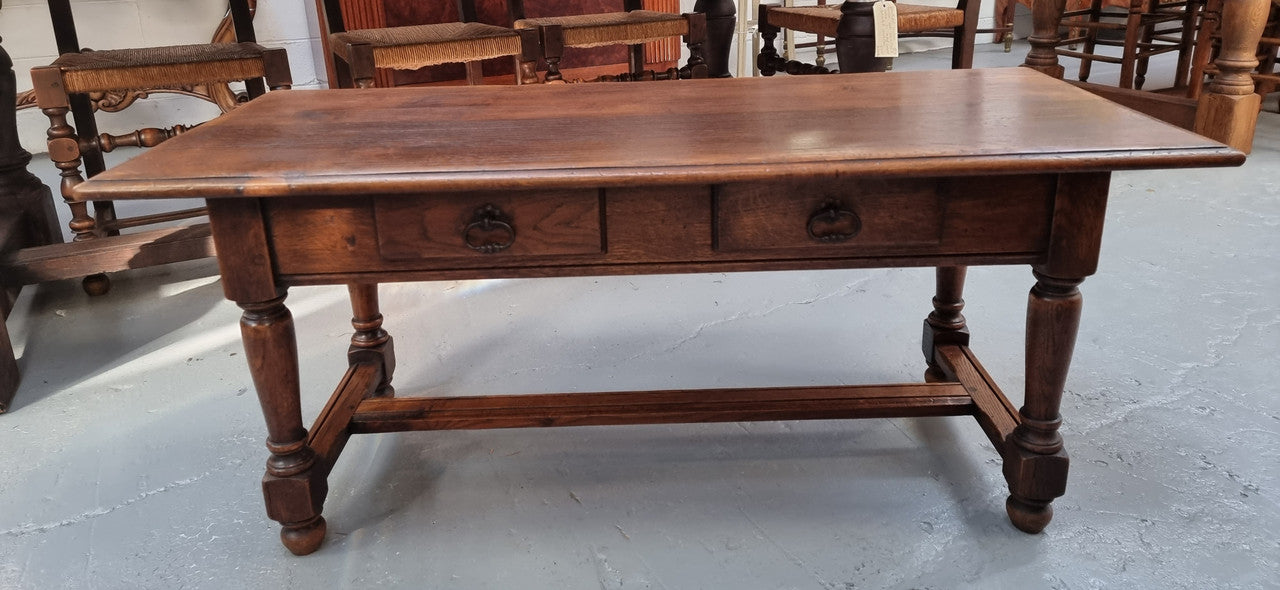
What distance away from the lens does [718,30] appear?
3.86 m

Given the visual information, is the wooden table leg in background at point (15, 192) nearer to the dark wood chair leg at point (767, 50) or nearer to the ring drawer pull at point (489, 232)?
the ring drawer pull at point (489, 232)

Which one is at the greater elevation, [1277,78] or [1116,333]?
[1277,78]

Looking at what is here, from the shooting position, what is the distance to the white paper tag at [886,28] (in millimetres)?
2576

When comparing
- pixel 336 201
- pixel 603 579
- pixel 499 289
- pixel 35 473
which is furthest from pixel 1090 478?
pixel 35 473

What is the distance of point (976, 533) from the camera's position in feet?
4.94

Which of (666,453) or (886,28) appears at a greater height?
(886,28)

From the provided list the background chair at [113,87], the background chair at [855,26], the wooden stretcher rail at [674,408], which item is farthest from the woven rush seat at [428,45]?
the wooden stretcher rail at [674,408]

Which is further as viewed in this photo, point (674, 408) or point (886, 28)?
point (886, 28)

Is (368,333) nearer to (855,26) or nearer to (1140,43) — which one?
(855,26)

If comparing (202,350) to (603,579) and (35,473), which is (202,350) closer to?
(35,473)

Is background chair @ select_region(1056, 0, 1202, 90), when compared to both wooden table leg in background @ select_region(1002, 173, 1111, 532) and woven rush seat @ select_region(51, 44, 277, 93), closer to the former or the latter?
wooden table leg in background @ select_region(1002, 173, 1111, 532)

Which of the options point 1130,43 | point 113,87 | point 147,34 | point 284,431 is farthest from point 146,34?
point 1130,43

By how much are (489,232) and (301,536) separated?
0.61 metres

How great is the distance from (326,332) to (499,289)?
0.49m
